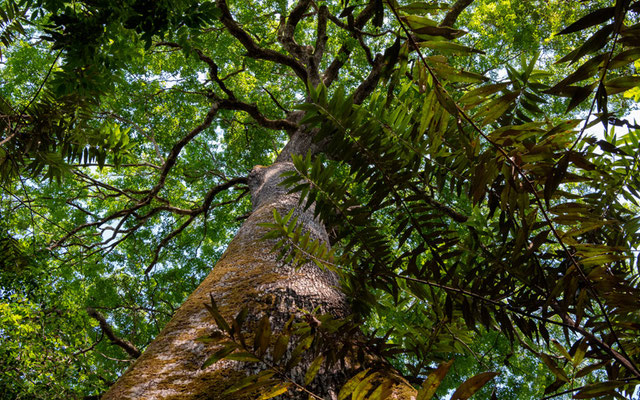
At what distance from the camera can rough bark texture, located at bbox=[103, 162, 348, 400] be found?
1.13 m

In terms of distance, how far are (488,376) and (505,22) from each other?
25.3 feet

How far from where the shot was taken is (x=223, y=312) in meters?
1.52

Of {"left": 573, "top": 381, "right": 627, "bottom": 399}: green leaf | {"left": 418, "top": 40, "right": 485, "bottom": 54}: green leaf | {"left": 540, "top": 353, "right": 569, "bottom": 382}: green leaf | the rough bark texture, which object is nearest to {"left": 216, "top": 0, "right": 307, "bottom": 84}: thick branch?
the rough bark texture

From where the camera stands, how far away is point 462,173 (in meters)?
1.26

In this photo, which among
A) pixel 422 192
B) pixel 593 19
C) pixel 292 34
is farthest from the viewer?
pixel 292 34

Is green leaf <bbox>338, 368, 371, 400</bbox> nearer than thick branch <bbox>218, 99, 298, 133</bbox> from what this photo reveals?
Yes

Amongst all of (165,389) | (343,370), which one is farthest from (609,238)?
(165,389)

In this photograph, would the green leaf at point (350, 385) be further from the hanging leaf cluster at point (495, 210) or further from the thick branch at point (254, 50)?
the thick branch at point (254, 50)

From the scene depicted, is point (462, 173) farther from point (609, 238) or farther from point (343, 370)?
point (343, 370)

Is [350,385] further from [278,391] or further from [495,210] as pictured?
[495,210]

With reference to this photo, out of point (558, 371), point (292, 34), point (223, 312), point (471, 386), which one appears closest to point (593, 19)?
point (471, 386)

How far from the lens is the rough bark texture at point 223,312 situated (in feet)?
3.70

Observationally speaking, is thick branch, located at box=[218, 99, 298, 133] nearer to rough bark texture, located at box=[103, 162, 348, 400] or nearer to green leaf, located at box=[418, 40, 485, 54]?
rough bark texture, located at box=[103, 162, 348, 400]

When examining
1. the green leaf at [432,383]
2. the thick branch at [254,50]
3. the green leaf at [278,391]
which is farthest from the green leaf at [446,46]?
the thick branch at [254,50]
